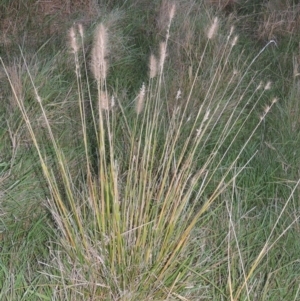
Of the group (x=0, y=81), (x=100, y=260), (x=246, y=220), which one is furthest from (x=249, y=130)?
(x=100, y=260)

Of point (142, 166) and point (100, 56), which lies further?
point (142, 166)

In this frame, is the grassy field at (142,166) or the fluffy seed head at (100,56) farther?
the grassy field at (142,166)

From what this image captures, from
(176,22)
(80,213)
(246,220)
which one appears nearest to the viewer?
(80,213)

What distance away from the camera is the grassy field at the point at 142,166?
8.91 feet

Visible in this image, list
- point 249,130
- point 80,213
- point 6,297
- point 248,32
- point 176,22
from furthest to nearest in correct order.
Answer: point 248,32, point 176,22, point 249,130, point 80,213, point 6,297

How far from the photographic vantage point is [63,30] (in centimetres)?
474

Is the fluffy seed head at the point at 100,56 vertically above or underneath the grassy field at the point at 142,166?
above

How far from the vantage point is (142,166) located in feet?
9.13

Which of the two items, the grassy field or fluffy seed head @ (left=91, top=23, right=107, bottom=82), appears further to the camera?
the grassy field

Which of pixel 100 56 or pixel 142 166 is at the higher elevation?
pixel 100 56

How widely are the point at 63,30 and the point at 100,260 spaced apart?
236cm

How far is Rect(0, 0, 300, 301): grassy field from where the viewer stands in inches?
107

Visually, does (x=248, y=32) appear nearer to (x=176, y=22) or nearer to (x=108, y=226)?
(x=176, y=22)

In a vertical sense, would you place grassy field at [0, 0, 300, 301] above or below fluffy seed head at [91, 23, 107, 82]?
below
